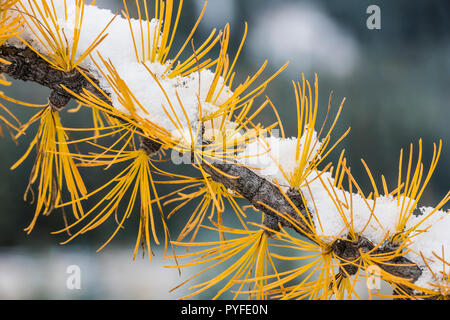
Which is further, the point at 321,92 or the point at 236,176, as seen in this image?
the point at 321,92

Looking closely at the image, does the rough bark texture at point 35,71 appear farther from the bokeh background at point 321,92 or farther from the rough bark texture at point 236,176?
the bokeh background at point 321,92

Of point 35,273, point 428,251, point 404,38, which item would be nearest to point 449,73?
point 404,38

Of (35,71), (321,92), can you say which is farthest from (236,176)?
(321,92)

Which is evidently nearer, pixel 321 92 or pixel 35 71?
pixel 35 71

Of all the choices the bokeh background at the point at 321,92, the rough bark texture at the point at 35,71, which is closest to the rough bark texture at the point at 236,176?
the rough bark texture at the point at 35,71

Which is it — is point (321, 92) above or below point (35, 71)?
above

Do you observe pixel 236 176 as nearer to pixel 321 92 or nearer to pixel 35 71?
pixel 35 71

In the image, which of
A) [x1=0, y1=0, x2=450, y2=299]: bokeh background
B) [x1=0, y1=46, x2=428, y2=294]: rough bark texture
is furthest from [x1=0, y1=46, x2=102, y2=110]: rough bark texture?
[x1=0, y1=0, x2=450, y2=299]: bokeh background
